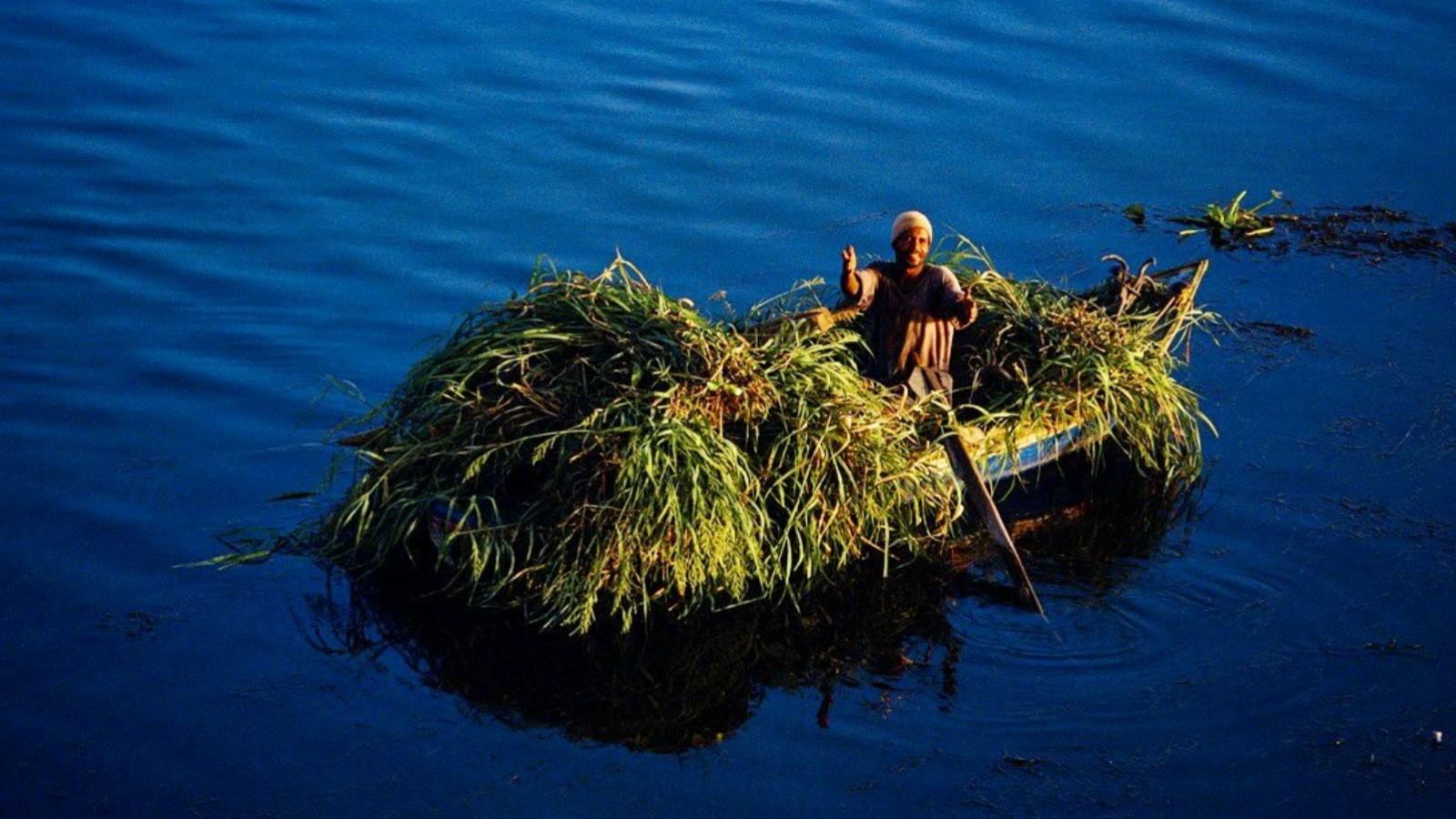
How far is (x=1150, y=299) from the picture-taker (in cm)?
960

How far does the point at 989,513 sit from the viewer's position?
825cm

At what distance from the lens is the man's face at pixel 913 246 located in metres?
8.57

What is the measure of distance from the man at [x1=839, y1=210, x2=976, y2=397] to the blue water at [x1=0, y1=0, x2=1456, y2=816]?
113 centimetres

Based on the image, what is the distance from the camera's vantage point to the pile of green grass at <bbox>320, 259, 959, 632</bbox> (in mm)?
7684

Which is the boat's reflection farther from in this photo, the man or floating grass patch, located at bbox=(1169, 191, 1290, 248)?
floating grass patch, located at bbox=(1169, 191, 1290, 248)

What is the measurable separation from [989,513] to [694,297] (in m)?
3.24

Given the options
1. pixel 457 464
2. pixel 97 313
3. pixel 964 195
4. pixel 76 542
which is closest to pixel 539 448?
Result: pixel 457 464

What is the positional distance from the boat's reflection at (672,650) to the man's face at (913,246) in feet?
4.59

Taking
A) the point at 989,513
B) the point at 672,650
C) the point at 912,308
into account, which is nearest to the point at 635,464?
the point at 672,650

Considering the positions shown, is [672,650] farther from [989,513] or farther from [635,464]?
[989,513]

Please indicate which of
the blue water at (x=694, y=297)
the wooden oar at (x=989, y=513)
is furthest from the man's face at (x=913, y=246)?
the blue water at (x=694, y=297)

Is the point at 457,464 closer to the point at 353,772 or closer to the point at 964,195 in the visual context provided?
the point at 353,772

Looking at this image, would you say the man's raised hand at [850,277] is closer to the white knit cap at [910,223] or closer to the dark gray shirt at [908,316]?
the dark gray shirt at [908,316]

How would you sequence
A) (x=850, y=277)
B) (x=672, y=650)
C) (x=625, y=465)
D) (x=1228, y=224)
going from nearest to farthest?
1. (x=625, y=465)
2. (x=672, y=650)
3. (x=850, y=277)
4. (x=1228, y=224)
